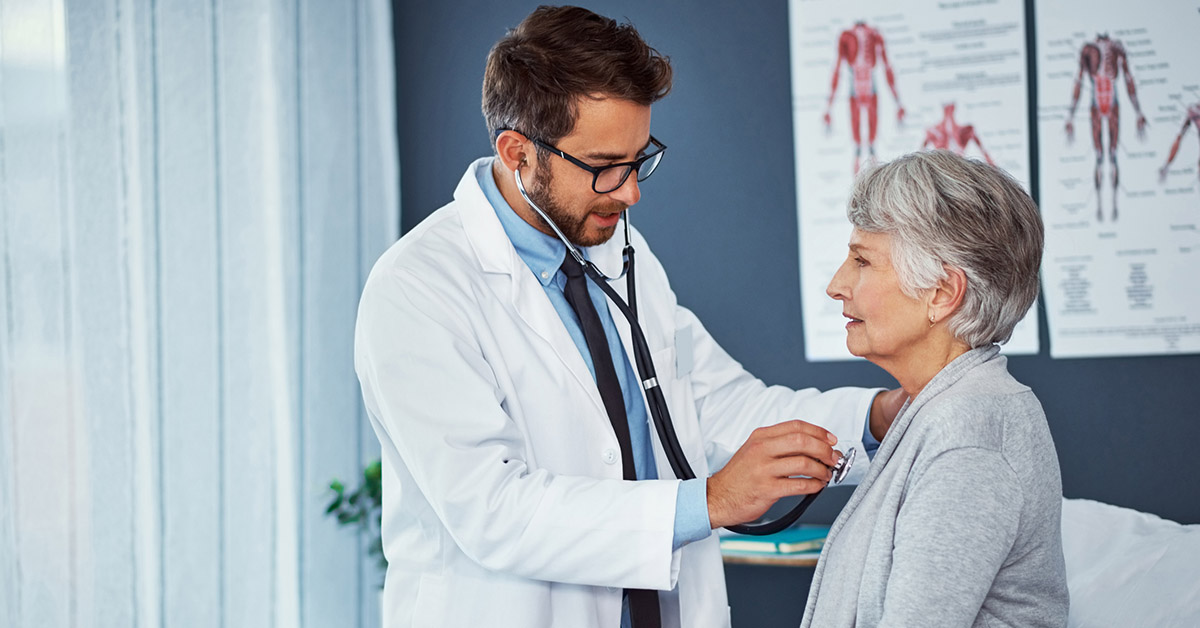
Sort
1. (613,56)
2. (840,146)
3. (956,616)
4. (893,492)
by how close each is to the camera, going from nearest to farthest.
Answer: (956,616)
(893,492)
(613,56)
(840,146)

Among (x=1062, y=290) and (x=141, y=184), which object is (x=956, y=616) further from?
(x=141, y=184)

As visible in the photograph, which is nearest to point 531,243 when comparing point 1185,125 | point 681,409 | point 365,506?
point 681,409

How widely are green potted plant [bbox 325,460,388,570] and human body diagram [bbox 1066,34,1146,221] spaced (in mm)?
1752

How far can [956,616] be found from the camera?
3.26 ft

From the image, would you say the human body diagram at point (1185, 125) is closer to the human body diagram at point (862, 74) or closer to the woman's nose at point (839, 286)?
the human body diagram at point (862, 74)

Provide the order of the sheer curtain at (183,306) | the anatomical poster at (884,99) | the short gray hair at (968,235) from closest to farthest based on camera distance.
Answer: the short gray hair at (968,235) < the sheer curtain at (183,306) < the anatomical poster at (884,99)

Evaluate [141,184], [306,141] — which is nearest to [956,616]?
[141,184]

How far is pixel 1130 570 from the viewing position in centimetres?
157

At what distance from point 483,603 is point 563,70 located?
2.37 feet

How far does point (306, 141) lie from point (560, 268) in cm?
123

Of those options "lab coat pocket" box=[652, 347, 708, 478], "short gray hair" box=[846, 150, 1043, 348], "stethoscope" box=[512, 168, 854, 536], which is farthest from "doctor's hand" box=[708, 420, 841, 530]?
"lab coat pocket" box=[652, 347, 708, 478]

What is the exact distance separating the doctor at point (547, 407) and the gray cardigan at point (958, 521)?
0.34 ft

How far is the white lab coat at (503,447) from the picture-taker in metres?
1.21

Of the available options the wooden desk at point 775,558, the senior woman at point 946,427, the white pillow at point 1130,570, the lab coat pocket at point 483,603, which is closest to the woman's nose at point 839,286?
the senior woman at point 946,427
